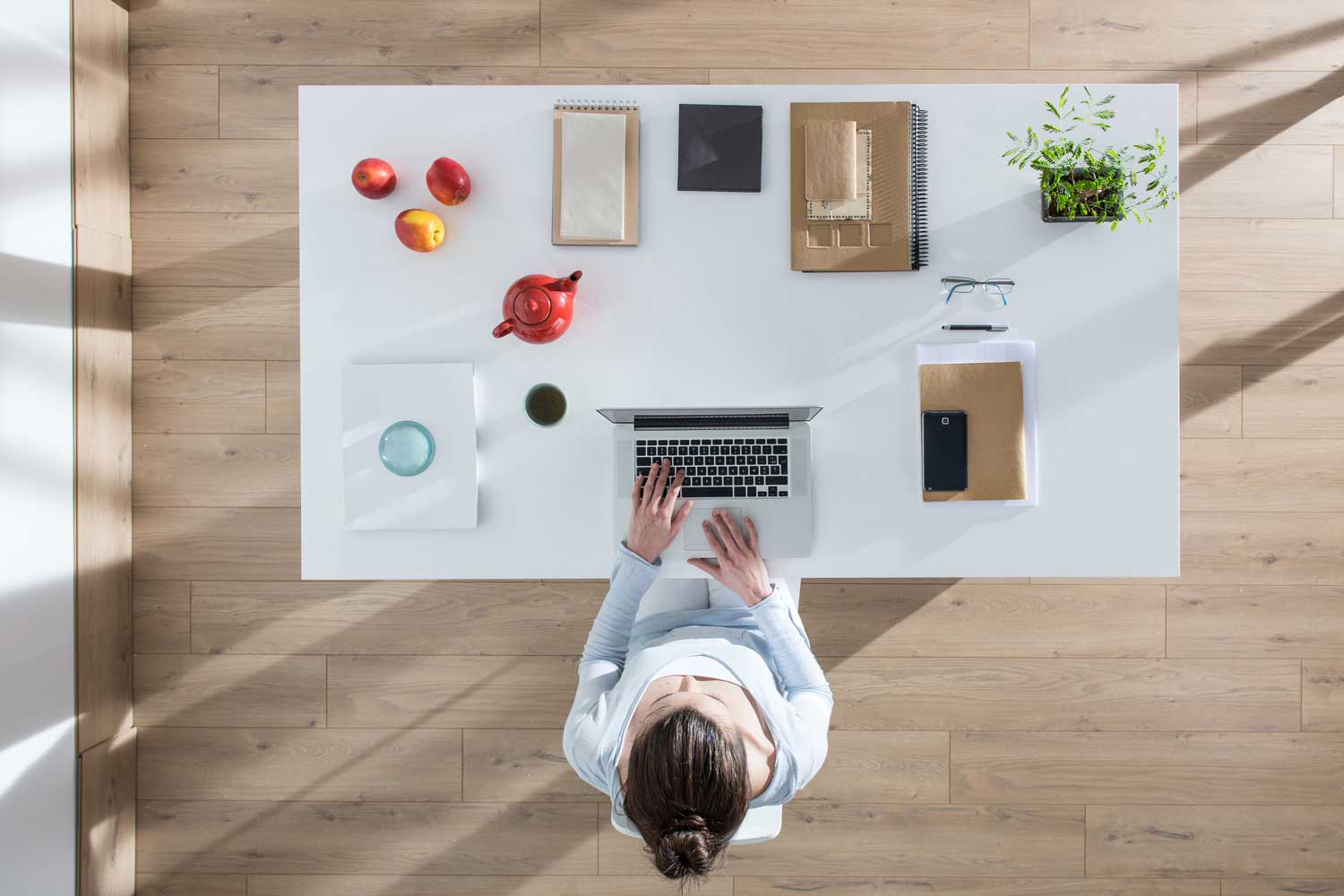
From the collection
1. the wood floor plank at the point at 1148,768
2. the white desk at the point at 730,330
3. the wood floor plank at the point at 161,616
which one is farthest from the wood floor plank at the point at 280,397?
the wood floor plank at the point at 1148,768

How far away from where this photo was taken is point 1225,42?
6.07 feet

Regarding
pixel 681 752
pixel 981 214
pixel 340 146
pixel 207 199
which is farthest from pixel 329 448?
pixel 981 214

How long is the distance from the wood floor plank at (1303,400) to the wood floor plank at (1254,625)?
405 millimetres

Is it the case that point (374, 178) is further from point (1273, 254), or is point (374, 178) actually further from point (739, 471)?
point (1273, 254)

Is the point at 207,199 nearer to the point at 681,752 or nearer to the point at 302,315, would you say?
the point at 302,315

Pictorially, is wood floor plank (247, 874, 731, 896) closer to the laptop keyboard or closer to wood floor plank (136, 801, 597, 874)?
wood floor plank (136, 801, 597, 874)

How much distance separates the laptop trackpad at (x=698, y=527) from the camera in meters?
1.24

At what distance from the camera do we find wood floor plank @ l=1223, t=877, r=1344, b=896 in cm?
188

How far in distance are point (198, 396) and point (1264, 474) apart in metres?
2.71

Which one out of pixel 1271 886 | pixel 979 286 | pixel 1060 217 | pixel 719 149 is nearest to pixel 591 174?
pixel 719 149

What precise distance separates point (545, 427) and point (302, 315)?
18.3 inches

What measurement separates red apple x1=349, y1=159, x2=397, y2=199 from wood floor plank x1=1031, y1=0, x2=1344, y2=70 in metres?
1.60

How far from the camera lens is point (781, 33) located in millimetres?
1853

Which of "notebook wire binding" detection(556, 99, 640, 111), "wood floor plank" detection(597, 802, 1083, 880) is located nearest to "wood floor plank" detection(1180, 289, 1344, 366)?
"wood floor plank" detection(597, 802, 1083, 880)
